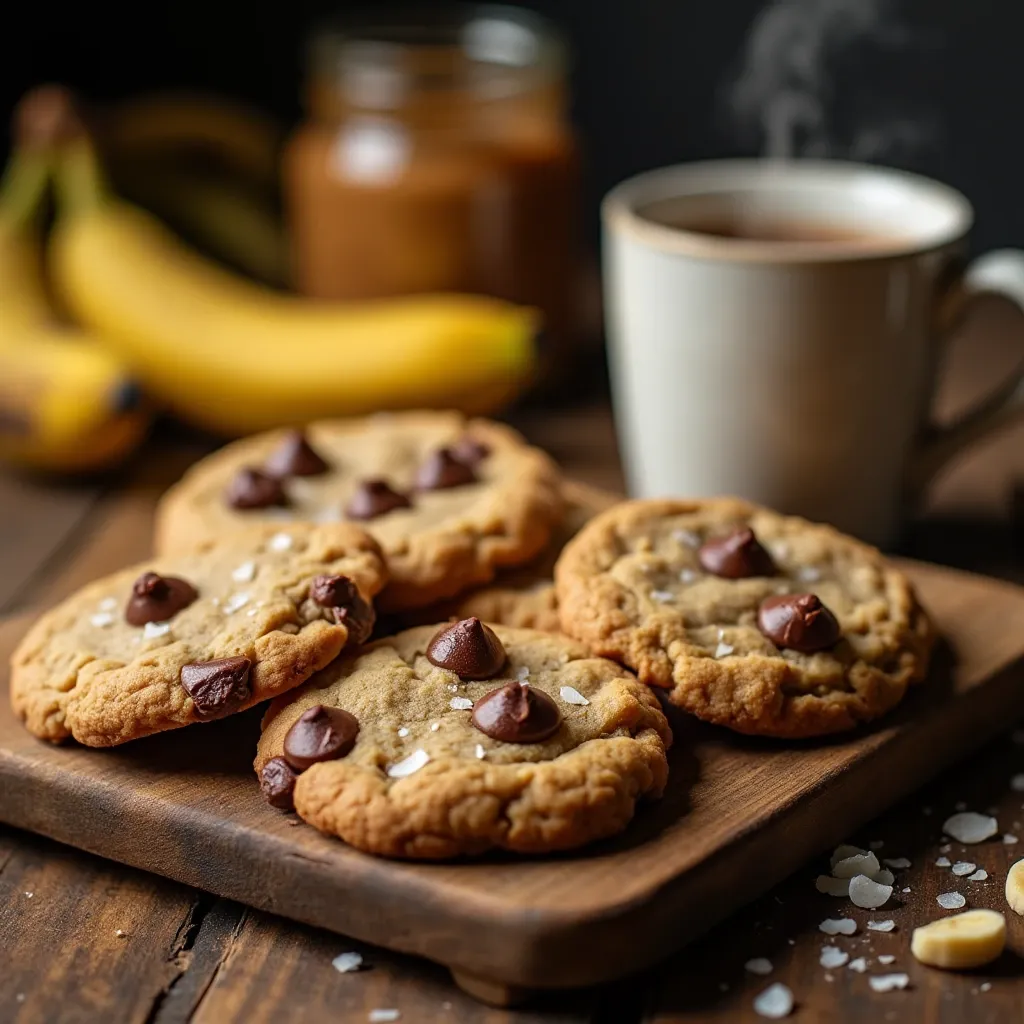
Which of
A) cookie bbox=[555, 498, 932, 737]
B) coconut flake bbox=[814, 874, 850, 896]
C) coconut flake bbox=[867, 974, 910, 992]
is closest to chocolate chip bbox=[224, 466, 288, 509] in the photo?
cookie bbox=[555, 498, 932, 737]

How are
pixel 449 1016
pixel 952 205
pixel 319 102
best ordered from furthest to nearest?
1. pixel 319 102
2. pixel 952 205
3. pixel 449 1016

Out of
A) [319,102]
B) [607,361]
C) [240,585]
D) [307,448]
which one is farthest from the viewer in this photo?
[607,361]

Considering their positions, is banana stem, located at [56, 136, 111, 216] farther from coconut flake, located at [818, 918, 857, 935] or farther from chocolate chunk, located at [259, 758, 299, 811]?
coconut flake, located at [818, 918, 857, 935]

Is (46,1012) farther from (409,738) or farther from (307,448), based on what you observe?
(307,448)

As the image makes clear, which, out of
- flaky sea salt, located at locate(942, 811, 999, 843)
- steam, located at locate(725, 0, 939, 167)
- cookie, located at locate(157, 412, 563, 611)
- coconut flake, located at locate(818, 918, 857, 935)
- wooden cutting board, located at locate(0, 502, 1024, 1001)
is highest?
steam, located at locate(725, 0, 939, 167)

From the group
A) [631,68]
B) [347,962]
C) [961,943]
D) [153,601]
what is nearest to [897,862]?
[961,943]

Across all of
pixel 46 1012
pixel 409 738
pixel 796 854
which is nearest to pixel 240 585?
pixel 409 738
